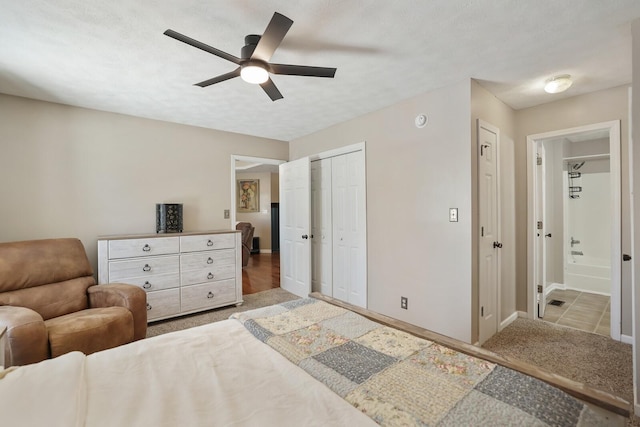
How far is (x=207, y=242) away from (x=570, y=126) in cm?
411

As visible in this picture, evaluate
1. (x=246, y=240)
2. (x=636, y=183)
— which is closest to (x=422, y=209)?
(x=636, y=183)

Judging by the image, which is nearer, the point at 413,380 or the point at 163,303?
the point at 413,380

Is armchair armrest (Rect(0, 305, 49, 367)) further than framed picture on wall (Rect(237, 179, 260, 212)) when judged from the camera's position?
No

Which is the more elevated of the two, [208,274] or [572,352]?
[208,274]

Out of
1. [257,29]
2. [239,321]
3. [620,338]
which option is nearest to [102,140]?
[257,29]

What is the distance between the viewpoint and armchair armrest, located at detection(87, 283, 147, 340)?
7.61 ft

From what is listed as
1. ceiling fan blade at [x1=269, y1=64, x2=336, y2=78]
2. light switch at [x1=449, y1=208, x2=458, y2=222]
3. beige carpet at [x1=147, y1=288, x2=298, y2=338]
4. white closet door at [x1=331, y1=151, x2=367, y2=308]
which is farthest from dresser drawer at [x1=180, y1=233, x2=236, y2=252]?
light switch at [x1=449, y1=208, x2=458, y2=222]

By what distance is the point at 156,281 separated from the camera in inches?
121

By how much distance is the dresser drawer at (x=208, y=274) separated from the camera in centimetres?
326

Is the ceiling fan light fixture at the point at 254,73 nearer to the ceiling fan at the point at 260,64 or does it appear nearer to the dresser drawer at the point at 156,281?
the ceiling fan at the point at 260,64

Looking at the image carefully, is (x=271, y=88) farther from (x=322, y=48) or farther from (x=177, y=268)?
(x=177, y=268)

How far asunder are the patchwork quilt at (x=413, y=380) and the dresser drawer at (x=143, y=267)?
2.12 meters

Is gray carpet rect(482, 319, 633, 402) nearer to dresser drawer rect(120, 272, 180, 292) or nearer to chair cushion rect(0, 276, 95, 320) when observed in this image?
dresser drawer rect(120, 272, 180, 292)

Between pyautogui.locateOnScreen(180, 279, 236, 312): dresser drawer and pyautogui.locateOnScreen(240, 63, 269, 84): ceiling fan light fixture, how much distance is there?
2504 mm
